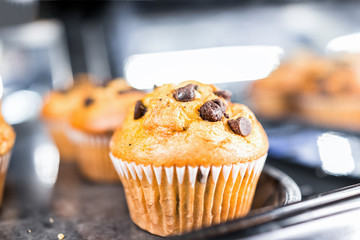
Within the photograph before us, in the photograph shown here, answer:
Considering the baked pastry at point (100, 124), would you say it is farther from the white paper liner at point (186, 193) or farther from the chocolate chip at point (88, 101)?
the white paper liner at point (186, 193)

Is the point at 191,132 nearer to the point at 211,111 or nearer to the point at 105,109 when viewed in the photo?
the point at 211,111

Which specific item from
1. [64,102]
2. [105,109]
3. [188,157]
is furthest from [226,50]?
[188,157]

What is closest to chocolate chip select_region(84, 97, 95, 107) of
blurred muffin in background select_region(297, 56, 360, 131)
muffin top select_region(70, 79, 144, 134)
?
muffin top select_region(70, 79, 144, 134)

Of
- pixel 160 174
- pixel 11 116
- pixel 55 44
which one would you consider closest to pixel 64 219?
pixel 160 174

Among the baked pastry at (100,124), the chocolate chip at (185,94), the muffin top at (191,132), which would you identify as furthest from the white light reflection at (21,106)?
the chocolate chip at (185,94)

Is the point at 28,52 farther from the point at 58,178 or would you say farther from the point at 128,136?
the point at 128,136

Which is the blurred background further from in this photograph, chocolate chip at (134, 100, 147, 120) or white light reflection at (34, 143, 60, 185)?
chocolate chip at (134, 100, 147, 120)
